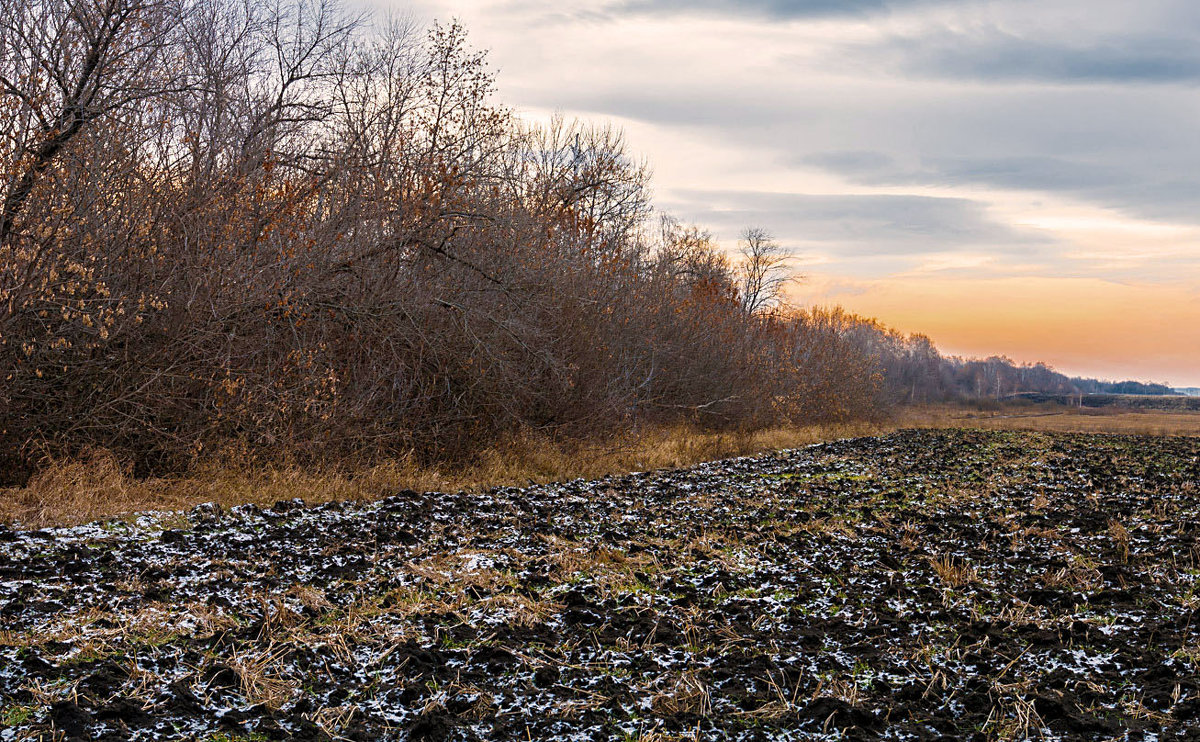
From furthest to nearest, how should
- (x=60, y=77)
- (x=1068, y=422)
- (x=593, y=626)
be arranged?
(x=1068, y=422) < (x=60, y=77) < (x=593, y=626)

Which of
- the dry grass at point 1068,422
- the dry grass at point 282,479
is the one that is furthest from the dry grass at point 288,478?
the dry grass at point 1068,422

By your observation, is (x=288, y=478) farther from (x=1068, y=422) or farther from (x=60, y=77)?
(x=1068, y=422)

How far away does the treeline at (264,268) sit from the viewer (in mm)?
Result: 9508

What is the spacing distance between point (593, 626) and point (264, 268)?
7.20m

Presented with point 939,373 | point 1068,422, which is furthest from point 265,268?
point 939,373

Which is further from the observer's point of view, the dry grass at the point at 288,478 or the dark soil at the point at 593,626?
the dry grass at the point at 288,478

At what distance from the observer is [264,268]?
1104 cm

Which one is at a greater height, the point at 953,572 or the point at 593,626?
the point at 953,572

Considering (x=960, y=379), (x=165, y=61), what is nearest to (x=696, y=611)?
(x=165, y=61)

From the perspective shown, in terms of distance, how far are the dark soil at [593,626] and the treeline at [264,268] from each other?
2.15 metres

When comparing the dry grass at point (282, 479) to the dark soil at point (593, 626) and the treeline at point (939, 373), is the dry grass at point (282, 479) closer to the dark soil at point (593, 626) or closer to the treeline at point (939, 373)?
the dark soil at point (593, 626)

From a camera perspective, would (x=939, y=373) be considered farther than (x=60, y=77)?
Yes

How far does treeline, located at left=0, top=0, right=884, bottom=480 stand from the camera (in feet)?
31.2

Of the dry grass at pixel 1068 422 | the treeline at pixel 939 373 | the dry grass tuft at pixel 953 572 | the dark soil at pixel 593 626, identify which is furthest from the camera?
the treeline at pixel 939 373
